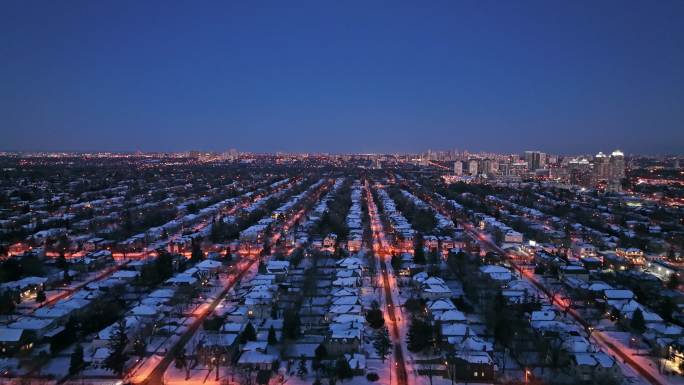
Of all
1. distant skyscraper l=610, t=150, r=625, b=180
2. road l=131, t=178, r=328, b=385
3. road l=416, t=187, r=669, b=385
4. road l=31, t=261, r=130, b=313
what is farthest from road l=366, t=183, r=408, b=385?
distant skyscraper l=610, t=150, r=625, b=180

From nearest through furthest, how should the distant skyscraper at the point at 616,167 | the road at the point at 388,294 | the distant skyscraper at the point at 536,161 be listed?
the road at the point at 388,294 < the distant skyscraper at the point at 616,167 < the distant skyscraper at the point at 536,161

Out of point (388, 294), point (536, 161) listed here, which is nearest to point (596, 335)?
point (388, 294)

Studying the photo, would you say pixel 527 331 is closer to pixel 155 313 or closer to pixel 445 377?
pixel 445 377

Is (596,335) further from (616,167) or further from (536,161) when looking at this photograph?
(536,161)

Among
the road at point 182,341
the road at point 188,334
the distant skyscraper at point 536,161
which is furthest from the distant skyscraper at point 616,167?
the road at point 182,341

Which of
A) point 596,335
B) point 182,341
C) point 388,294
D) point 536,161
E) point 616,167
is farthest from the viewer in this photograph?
point 536,161

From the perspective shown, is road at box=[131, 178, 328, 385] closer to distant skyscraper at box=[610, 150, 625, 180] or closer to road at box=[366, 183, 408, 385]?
road at box=[366, 183, 408, 385]

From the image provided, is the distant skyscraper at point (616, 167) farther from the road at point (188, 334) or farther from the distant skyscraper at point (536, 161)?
the road at point (188, 334)

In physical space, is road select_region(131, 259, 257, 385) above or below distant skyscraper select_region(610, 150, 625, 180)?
below
